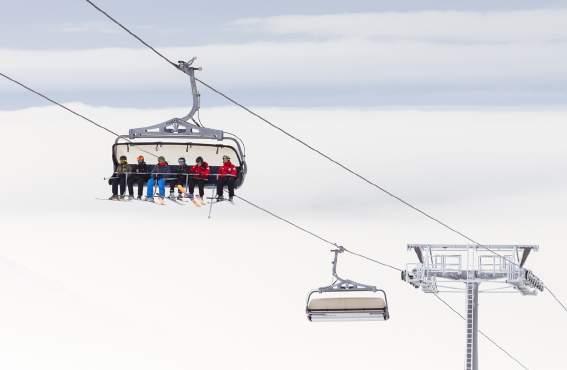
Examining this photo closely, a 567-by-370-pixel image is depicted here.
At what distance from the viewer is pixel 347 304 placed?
175 feet

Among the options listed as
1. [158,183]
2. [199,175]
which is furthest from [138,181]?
[199,175]

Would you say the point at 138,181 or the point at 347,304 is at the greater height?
the point at 138,181

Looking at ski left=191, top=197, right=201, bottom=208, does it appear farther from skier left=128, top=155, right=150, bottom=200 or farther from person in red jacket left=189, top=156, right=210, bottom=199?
skier left=128, top=155, right=150, bottom=200

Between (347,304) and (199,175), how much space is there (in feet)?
24.8

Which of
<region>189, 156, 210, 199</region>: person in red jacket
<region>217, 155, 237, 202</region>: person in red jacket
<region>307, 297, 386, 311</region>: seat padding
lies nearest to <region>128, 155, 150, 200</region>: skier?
<region>189, 156, 210, 199</region>: person in red jacket

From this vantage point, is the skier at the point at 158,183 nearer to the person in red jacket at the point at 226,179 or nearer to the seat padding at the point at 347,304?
the person in red jacket at the point at 226,179

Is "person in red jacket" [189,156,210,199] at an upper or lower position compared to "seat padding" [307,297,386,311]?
upper

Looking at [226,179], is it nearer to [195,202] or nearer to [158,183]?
[195,202]

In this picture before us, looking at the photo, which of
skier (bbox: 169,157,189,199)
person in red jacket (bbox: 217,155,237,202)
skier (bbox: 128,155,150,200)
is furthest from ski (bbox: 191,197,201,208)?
skier (bbox: 128,155,150,200)

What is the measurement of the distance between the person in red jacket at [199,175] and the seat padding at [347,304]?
22.9 ft

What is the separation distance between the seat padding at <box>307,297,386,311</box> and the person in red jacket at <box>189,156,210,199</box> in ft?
22.9

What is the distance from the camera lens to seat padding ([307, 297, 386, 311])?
53250 millimetres

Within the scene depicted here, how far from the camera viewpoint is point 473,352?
233ft

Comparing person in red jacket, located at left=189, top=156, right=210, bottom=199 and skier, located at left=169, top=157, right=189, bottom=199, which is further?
person in red jacket, located at left=189, top=156, right=210, bottom=199
